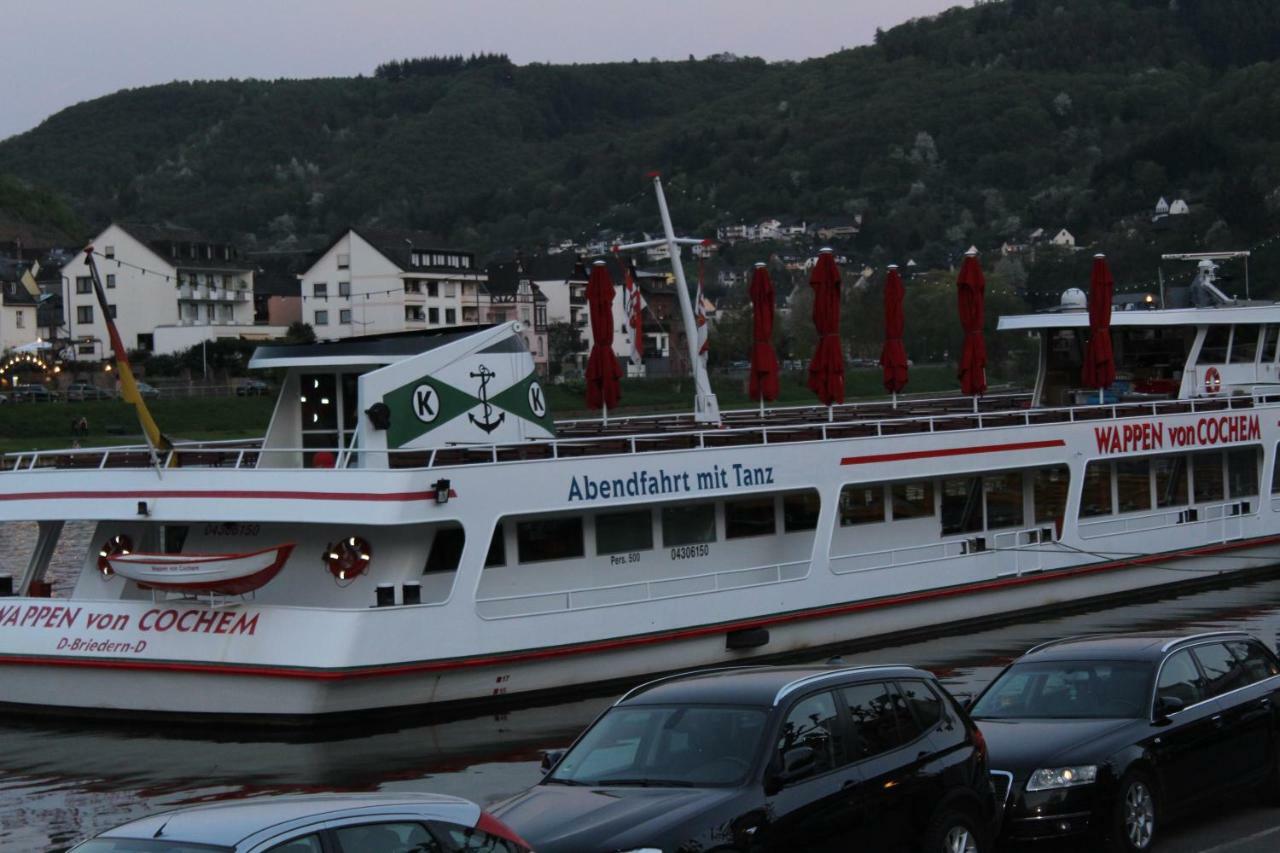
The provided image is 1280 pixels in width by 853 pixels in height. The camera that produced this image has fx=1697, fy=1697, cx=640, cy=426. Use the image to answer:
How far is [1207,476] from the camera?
1246 inches

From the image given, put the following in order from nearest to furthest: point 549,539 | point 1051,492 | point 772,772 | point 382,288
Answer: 1. point 772,772
2. point 549,539
3. point 1051,492
4. point 382,288

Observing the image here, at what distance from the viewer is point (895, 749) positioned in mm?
10461

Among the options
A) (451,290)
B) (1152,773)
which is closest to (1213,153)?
(451,290)

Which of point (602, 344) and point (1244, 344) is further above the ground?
point (602, 344)

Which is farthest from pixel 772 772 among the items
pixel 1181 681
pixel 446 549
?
pixel 446 549

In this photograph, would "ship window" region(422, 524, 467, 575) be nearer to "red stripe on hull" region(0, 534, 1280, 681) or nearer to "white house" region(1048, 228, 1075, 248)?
"red stripe on hull" region(0, 534, 1280, 681)

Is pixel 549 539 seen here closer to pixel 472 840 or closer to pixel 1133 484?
pixel 1133 484

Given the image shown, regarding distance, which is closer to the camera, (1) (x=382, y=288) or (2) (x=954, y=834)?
(2) (x=954, y=834)

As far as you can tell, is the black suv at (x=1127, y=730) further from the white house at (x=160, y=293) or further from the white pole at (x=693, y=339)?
the white house at (x=160, y=293)

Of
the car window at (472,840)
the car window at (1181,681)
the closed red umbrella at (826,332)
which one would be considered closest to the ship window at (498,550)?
the closed red umbrella at (826,332)

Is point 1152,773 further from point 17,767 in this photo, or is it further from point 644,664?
point 17,767

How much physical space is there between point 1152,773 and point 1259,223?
123 meters

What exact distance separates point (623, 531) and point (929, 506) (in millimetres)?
6287

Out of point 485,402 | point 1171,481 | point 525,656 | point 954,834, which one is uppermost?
point 485,402
